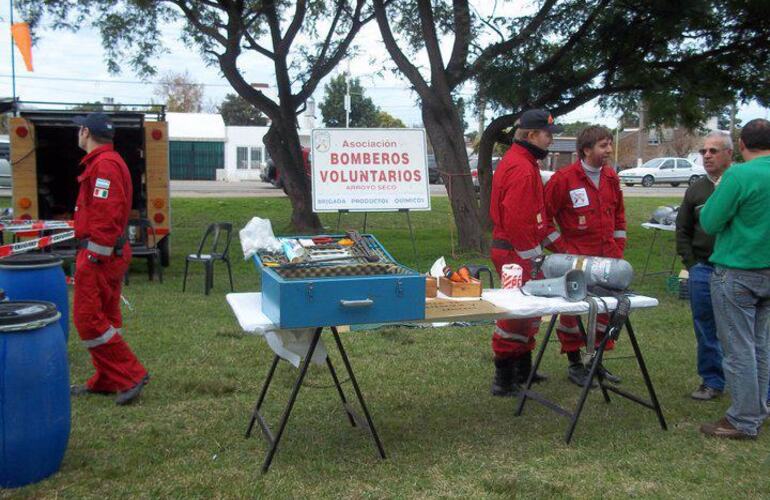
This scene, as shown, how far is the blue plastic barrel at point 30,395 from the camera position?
3516 millimetres

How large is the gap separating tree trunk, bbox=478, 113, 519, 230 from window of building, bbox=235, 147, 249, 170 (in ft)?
95.4

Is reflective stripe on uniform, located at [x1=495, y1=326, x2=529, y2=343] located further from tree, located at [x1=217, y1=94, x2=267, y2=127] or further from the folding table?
tree, located at [x1=217, y1=94, x2=267, y2=127]

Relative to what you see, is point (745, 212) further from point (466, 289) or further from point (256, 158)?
point (256, 158)

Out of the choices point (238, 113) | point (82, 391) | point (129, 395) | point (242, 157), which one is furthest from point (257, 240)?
point (238, 113)

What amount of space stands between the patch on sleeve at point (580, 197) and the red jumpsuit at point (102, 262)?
9.93 feet

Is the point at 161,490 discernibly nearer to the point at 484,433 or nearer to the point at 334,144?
the point at 484,433

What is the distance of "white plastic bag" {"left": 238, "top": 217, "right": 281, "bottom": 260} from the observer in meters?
4.11

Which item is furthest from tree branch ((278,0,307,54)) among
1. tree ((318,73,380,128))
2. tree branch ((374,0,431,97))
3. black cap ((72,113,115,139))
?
tree ((318,73,380,128))

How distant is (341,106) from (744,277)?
5188 cm

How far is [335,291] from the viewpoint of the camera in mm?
3615

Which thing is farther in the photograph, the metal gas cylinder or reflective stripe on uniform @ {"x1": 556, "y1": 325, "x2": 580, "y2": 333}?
reflective stripe on uniform @ {"x1": 556, "y1": 325, "x2": 580, "y2": 333}

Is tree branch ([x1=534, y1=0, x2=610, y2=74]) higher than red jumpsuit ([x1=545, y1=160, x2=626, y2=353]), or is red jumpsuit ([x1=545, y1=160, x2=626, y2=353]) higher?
tree branch ([x1=534, y1=0, x2=610, y2=74])

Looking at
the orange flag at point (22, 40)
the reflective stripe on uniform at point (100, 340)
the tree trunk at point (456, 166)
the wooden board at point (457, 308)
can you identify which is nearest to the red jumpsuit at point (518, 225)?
the wooden board at point (457, 308)

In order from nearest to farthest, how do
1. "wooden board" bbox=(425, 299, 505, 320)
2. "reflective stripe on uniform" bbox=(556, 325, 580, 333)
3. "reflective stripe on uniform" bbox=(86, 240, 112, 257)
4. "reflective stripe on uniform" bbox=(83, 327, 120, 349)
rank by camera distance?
"wooden board" bbox=(425, 299, 505, 320)
"reflective stripe on uniform" bbox=(86, 240, 112, 257)
"reflective stripe on uniform" bbox=(83, 327, 120, 349)
"reflective stripe on uniform" bbox=(556, 325, 580, 333)
